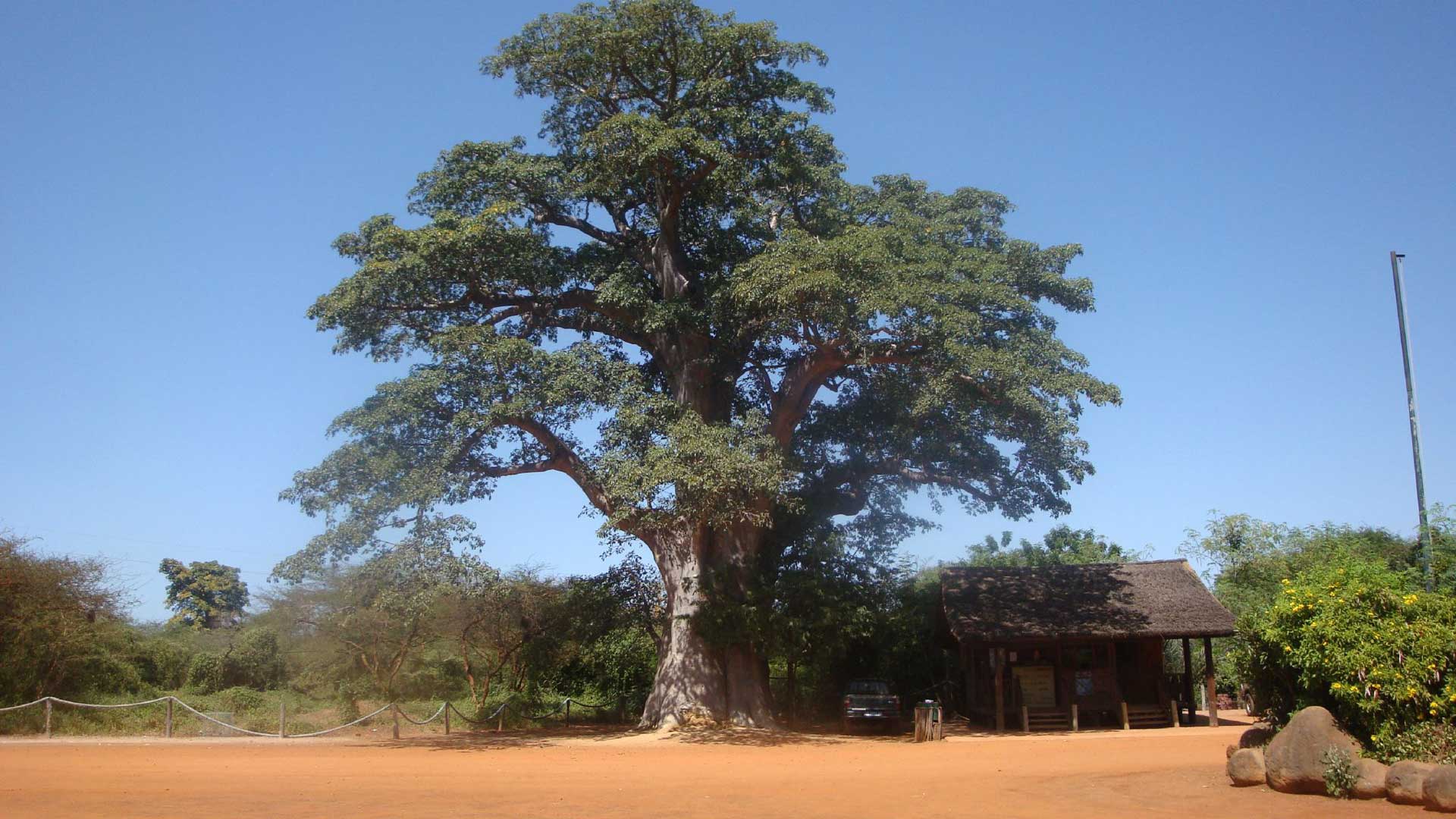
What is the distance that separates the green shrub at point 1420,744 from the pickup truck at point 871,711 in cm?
1476

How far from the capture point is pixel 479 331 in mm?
22969

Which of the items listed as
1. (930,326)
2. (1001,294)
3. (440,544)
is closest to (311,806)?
(440,544)

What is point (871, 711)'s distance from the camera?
26141 mm

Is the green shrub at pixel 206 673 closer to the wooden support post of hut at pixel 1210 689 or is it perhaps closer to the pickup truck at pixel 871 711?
the pickup truck at pixel 871 711

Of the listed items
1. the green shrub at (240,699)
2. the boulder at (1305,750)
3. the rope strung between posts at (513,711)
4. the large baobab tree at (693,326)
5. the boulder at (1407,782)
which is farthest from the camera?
the green shrub at (240,699)

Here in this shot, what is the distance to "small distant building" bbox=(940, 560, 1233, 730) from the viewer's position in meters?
25.4

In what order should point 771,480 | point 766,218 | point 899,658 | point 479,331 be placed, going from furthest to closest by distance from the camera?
point 899,658
point 766,218
point 479,331
point 771,480

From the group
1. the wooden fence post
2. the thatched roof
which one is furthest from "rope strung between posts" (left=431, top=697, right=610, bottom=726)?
the wooden fence post

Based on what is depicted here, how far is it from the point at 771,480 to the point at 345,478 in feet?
31.0

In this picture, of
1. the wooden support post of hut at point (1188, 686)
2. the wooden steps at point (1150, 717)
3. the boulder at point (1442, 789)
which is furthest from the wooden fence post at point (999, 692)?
the boulder at point (1442, 789)

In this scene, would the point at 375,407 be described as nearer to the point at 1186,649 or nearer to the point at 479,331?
the point at 479,331

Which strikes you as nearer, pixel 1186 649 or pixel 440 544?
pixel 440 544

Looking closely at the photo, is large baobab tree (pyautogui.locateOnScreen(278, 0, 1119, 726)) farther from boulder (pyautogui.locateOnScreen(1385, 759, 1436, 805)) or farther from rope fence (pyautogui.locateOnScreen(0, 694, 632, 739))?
boulder (pyautogui.locateOnScreen(1385, 759, 1436, 805))

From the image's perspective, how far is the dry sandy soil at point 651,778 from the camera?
41.3ft
